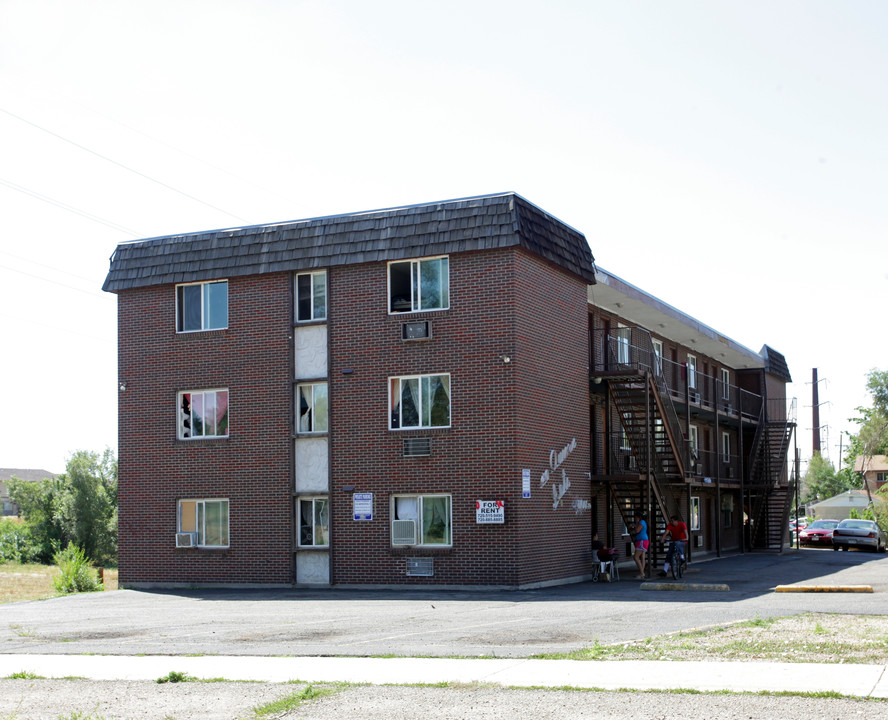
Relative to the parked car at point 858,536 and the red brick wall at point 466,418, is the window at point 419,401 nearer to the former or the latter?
the red brick wall at point 466,418

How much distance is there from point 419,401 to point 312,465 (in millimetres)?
3131

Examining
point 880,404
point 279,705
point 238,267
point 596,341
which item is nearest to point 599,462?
point 596,341

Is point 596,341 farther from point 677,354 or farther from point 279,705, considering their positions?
point 279,705

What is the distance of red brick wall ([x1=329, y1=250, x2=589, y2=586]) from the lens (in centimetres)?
2491

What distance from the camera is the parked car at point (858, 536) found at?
1807 inches

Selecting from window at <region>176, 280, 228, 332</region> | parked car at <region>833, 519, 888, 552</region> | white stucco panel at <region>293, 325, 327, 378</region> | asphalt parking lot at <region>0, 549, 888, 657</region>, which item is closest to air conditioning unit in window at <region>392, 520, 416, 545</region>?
asphalt parking lot at <region>0, 549, 888, 657</region>

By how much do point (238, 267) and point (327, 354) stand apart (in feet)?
10.5

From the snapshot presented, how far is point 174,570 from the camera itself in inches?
1104

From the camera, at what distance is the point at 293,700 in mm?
10078

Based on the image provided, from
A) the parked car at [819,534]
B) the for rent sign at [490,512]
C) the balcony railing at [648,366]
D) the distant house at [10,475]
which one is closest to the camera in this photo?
the for rent sign at [490,512]

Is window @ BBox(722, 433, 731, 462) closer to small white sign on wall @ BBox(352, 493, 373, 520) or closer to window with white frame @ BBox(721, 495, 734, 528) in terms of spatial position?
window with white frame @ BBox(721, 495, 734, 528)

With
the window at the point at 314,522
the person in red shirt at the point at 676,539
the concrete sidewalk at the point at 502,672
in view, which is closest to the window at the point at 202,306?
the window at the point at 314,522

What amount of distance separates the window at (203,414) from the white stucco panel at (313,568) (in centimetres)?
372

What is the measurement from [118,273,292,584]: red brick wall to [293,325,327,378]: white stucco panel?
0.24 metres
